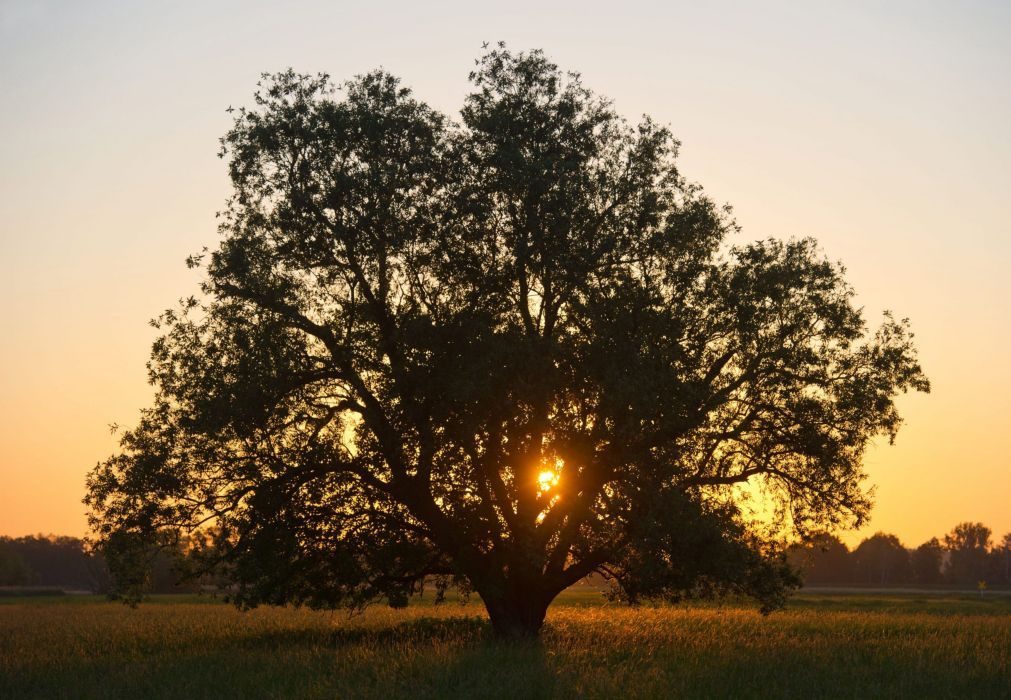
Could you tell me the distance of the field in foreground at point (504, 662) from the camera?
22016mm

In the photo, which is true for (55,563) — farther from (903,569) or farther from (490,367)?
A: (490,367)

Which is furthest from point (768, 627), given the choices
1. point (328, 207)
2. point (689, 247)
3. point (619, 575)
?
point (328, 207)

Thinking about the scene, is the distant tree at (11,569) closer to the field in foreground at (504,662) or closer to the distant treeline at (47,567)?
the distant treeline at (47,567)

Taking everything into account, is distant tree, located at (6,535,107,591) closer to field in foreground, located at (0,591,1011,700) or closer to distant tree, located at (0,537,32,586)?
distant tree, located at (0,537,32,586)

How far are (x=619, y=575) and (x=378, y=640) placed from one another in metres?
7.55

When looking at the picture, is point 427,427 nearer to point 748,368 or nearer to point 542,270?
point 542,270

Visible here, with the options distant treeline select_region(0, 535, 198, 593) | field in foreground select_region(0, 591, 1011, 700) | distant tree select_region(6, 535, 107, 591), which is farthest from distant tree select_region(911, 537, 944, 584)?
field in foreground select_region(0, 591, 1011, 700)

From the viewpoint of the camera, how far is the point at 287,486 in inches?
1174

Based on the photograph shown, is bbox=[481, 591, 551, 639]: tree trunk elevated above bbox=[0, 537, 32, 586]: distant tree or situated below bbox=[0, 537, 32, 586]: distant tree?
below

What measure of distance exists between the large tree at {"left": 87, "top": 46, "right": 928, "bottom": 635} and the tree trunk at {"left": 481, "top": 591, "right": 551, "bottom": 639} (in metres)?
1.06

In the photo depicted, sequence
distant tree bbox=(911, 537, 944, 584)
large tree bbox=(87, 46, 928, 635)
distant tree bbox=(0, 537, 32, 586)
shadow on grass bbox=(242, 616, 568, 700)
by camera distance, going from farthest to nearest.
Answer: distant tree bbox=(911, 537, 944, 584), distant tree bbox=(0, 537, 32, 586), large tree bbox=(87, 46, 928, 635), shadow on grass bbox=(242, 616, 568, 700)

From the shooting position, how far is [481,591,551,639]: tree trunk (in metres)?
32.2

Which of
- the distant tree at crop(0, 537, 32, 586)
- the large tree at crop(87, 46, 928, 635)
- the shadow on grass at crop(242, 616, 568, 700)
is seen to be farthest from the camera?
the distant tree at crop(0, 537, 32, 586)

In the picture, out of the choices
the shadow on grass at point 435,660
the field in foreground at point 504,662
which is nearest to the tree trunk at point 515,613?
the shadow on grass at point 435,660
